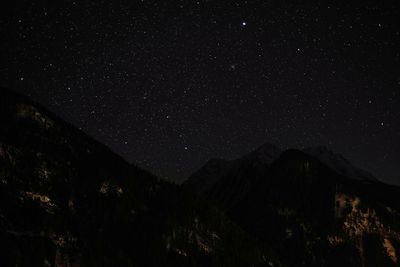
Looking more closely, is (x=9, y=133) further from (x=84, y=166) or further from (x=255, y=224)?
(x=255, y=224)

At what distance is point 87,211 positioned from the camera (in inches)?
3885

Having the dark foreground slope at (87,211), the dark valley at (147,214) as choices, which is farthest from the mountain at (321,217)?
the dark foreground slope at (87,211)

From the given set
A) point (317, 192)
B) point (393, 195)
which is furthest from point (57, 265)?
point (393, 195)

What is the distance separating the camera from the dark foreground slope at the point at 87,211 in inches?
3211

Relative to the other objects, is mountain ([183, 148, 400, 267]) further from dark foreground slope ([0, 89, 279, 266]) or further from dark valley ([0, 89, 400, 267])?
dark foreground slope ([0, 89, 279, 266])

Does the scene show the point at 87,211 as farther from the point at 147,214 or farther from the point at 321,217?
the point at 321,217

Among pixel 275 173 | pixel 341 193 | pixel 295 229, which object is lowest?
pixel 295 229

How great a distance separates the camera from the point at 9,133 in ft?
333

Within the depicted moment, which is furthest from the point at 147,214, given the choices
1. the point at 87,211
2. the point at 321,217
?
the point at 321,217

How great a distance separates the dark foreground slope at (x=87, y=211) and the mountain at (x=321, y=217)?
1727 centimetres

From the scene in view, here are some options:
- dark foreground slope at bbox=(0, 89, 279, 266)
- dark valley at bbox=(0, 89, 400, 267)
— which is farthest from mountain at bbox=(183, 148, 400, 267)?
dark foreground slope at bbox=(0, 89, 279, 266)

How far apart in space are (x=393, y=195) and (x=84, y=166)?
100975 millimetres

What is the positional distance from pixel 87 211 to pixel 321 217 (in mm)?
72004

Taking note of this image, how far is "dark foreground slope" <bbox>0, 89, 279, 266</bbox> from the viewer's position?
268 ft
